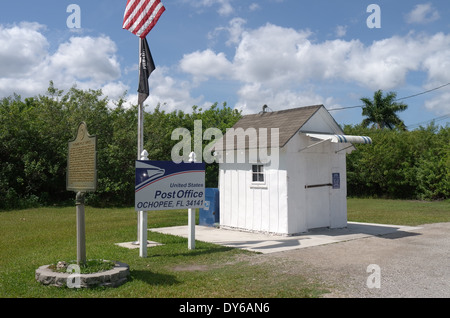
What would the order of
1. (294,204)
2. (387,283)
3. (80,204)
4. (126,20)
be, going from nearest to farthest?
(387,283) < (80,204) < (126,20) < (294,204)

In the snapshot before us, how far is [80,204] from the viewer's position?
707 centimetres

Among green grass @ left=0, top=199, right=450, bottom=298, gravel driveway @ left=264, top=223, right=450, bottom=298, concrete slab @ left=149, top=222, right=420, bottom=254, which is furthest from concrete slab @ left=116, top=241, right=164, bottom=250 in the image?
gravel driveway @ left=264, top=223, right=450, bottom=298

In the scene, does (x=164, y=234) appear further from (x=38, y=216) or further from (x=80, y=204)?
(x=38, y=216)

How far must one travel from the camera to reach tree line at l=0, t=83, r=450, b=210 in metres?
22.3

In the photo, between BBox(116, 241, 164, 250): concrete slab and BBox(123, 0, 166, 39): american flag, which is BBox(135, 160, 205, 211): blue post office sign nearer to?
BBox(116, 241, 164, 250): concrete slab

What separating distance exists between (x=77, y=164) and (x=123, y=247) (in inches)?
131

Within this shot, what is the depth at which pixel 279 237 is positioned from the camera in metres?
11.4

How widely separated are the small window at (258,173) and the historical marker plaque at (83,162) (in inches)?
239

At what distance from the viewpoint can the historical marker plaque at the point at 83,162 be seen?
22.3 ft

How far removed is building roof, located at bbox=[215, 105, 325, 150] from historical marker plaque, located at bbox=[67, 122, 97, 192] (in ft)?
18.8

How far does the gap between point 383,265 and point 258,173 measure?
5089 millimetres

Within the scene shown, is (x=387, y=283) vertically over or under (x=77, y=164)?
under
